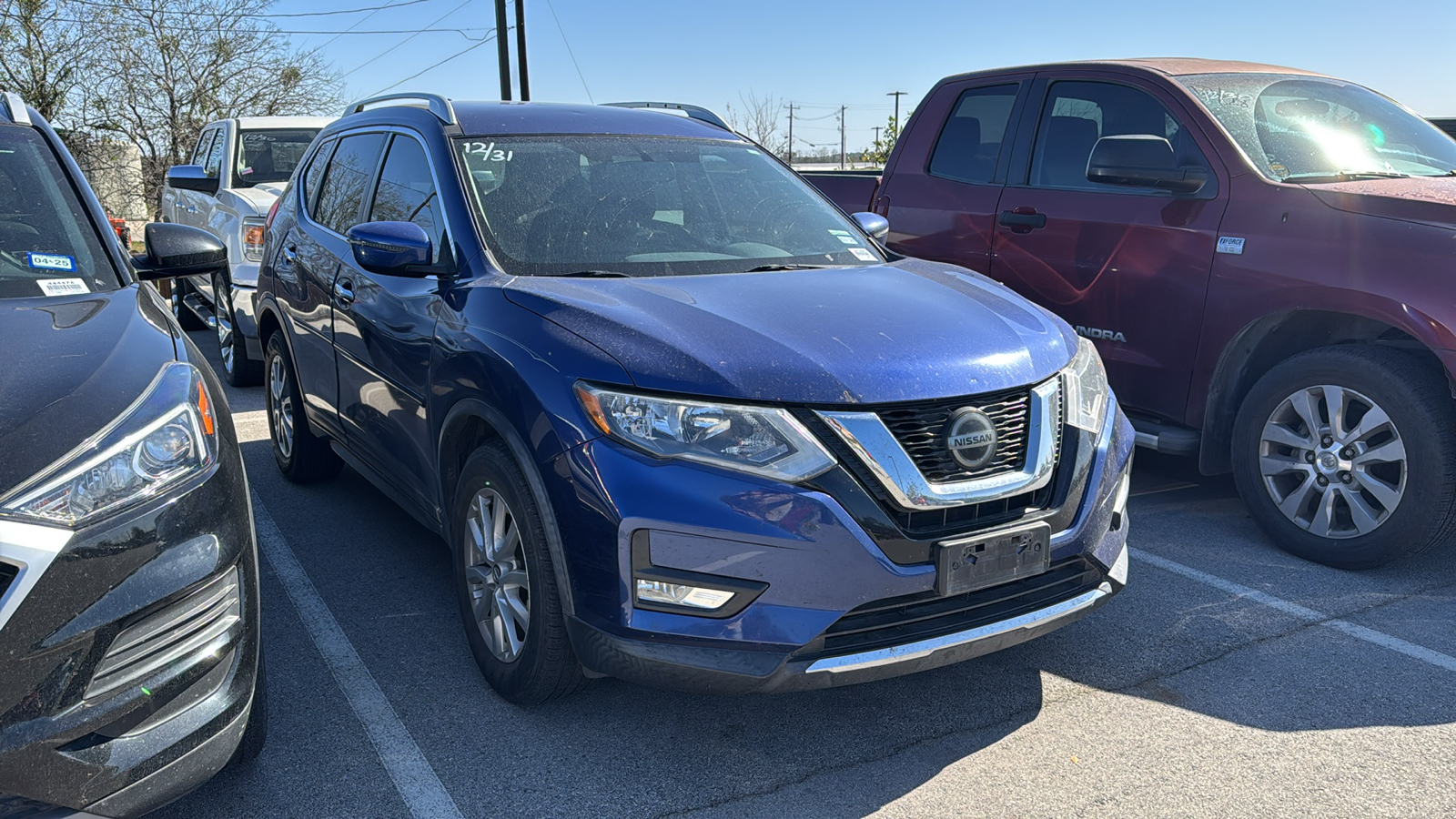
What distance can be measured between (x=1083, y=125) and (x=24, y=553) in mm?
4928

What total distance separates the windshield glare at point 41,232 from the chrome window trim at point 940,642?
2271 millimetres

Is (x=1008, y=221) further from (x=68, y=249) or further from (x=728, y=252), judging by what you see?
(x=68, y=249)

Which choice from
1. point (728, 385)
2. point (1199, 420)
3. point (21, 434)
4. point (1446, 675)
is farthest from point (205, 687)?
point (1199, 420)

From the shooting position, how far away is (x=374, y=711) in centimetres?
327

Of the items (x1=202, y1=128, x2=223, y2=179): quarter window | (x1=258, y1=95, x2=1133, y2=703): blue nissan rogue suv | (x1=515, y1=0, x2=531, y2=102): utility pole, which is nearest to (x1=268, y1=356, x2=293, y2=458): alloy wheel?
(x1=258, y1=95, x2=1133, y2=703): blue nissan rogue suv

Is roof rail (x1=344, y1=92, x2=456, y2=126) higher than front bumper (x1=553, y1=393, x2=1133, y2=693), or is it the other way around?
roof rail (x1=344, y1=92, x2=456, y2=126)

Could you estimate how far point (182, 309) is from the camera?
1042cm

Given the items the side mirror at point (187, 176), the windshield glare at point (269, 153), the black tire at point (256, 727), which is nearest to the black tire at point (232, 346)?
the side mirror at point (187, 176)

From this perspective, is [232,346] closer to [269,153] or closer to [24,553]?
[269,153]

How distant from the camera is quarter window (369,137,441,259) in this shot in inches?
151

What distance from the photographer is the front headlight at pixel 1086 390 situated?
3.14 m

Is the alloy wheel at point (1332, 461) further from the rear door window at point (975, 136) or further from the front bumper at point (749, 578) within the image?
the front bumper at point (749, 578)

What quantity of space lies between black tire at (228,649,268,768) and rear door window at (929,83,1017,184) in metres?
4.44

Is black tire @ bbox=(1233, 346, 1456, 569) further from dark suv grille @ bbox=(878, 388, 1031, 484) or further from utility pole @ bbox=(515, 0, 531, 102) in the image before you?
utility pole @ bbox=(515, 0, 531, 102)
